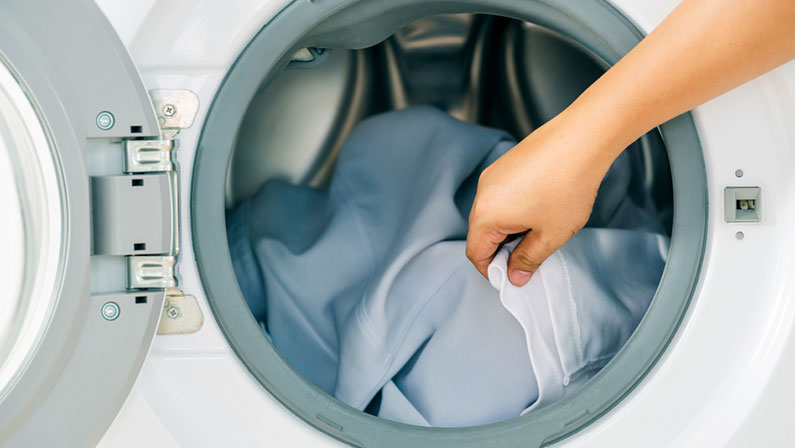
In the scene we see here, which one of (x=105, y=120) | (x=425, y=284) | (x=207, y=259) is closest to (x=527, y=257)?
(x=425, y=284)

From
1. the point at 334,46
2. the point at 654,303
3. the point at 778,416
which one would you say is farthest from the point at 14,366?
the point at 778,416

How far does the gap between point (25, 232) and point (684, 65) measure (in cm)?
57

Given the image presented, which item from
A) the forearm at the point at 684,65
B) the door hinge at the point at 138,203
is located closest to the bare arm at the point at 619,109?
the forearm at the point at 684,65

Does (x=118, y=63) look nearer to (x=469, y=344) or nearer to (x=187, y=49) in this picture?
(x=187, y=49)

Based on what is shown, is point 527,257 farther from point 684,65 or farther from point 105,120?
point 105,120

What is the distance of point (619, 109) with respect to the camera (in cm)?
56

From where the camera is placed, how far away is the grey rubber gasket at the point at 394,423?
23.7 inches

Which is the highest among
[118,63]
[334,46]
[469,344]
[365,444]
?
[334,46]

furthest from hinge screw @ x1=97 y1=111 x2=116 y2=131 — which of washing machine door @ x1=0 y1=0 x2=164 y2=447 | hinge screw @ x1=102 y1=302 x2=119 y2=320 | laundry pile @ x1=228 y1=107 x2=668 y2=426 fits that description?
laundry pile @ x1=228 y1=107 x2=668 y2=426

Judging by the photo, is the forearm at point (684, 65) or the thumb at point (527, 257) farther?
the thumb at point (527, 257)

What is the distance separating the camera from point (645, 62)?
1.79ft

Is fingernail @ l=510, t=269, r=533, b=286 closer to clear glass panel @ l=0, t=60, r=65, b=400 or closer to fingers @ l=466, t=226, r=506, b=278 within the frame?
fingers @ l=466, t=226, r=506, b=278

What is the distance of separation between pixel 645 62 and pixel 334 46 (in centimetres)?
33

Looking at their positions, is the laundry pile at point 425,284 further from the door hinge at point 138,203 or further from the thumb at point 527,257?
the door hinge at point 138,203
